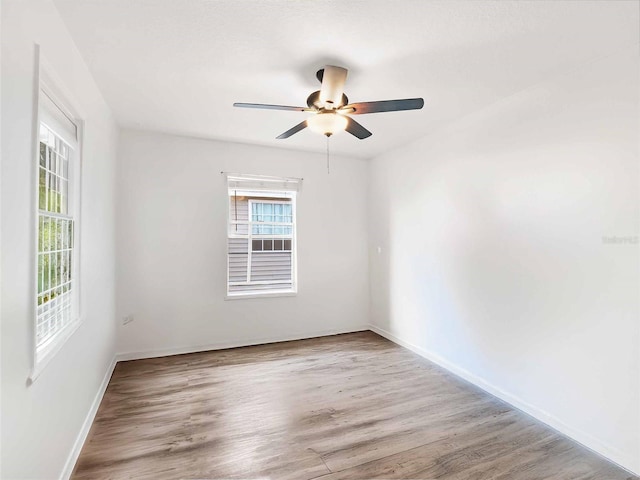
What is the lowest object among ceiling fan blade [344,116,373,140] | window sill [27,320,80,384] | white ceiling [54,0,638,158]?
window sill [27,320,80,384]

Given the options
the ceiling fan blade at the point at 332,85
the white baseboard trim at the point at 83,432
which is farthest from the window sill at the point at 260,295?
the ceiling fan blade at the point at 332,85

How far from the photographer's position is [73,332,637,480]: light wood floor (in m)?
1.93

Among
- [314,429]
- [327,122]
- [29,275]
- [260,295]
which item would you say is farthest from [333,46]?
[260,295]

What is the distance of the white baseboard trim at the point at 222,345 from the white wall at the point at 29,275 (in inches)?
50.4

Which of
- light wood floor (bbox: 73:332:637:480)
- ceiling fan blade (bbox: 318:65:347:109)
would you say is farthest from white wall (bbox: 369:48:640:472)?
ceiling fan blade (bbox: 318:65:347:109)

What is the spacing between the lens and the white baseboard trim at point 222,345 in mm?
3654

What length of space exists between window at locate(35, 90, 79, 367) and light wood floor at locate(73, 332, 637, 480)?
0.95 m

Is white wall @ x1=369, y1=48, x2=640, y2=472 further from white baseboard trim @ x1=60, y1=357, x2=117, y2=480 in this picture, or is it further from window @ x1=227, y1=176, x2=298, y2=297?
white baseboard trim @ x1=60, y1=357, x2=117, y2=480

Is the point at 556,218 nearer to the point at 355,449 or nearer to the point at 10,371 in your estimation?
the point at 355,449

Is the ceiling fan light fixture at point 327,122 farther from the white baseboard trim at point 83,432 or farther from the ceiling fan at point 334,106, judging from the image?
the white baseboard trim at point 83,432

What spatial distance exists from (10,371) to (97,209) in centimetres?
180

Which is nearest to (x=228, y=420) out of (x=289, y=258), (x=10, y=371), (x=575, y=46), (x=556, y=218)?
(x=10, y=371)

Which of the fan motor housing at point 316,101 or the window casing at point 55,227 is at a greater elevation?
the fan motor housing at point 316,101

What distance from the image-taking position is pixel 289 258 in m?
4.57
